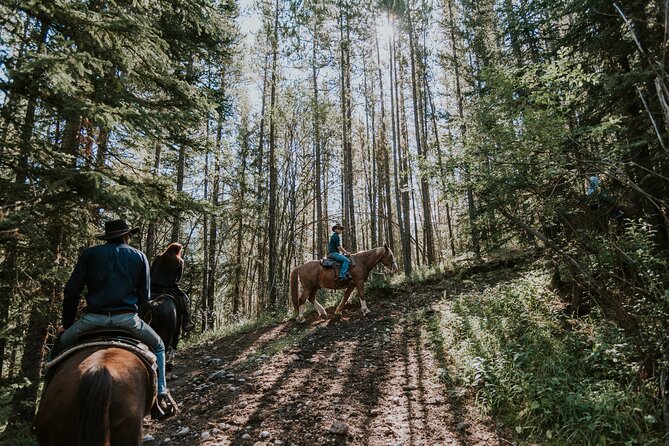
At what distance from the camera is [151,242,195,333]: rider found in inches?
277

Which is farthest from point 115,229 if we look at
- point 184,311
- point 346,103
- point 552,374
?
point 346,103

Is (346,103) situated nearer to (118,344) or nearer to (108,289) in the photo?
(108,289)

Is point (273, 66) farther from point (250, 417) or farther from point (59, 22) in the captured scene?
point (250, 417)

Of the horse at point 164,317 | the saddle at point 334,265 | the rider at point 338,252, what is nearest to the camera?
the horse at point 164,317

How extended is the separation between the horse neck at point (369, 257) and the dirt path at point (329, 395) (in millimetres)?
2693

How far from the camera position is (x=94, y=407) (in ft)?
8.68

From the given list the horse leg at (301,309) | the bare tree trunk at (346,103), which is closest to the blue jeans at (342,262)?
the horse leg at (301,309)

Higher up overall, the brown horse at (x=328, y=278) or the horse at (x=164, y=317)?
the brown horse at (x=328, y=278)

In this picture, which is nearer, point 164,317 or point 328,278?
point 164,317

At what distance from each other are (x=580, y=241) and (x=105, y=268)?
596 cm

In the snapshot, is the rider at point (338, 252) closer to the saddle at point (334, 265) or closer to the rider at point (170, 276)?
the saddle at point (334, 265)

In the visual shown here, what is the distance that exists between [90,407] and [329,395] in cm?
371

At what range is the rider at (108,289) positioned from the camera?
3.58 m

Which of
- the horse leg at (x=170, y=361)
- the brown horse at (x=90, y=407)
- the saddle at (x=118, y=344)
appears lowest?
the horse leg at (x=170, y=361)
